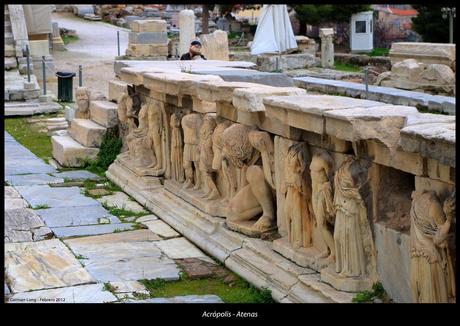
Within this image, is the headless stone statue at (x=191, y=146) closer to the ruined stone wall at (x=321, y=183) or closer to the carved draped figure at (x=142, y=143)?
the ruined stone wall at (x=321, y=183)

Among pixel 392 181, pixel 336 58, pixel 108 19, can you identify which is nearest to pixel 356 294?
pixel 392 181

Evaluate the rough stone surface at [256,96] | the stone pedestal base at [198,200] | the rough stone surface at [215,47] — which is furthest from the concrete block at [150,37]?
the rough stone surface at [256,96]

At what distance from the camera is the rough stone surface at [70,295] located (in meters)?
6.79

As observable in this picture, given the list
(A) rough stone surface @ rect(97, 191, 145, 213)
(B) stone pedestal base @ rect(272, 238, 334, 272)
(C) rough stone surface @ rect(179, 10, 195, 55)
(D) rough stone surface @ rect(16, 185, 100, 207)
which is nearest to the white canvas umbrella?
(C) rough stone surface @ rect(179, 10, 195, 55)

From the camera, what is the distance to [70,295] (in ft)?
22.8

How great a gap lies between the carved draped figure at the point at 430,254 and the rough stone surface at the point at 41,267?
2.81 m

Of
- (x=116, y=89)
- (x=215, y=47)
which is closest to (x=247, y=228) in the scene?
(x=116, y=89)

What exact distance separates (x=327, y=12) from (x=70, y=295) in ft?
90.0

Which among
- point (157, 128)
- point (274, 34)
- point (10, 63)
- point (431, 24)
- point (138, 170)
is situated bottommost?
point (138, 170)

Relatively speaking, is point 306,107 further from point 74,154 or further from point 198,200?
point 74,154

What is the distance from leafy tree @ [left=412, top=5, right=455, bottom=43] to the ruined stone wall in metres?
19.1

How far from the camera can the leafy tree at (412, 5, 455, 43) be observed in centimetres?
2738

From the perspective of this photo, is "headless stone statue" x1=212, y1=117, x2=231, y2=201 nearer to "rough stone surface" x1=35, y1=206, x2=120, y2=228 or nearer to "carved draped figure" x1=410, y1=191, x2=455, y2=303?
"rough stone surface" x1=35, y1=206, x2=120, y2=228

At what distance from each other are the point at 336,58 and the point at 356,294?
23.4m
